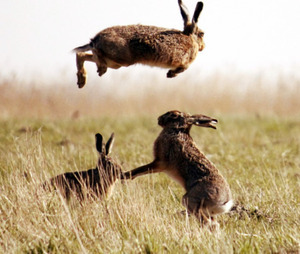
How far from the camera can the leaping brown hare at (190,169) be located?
5.58 metres

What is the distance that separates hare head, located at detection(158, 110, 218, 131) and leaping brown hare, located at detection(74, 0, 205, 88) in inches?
16.6

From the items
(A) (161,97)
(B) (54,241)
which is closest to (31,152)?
(B) (54,241)

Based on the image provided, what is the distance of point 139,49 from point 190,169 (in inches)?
46.9

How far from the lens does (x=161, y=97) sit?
53.5ft

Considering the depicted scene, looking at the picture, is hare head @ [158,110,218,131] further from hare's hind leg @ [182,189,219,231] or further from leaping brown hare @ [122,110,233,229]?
hare's hind leg @ [182,189,219,231]

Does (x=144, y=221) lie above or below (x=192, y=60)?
below

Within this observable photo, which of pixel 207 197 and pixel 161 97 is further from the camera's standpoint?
pixel 161 97

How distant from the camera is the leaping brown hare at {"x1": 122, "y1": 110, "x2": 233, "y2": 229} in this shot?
558 cm

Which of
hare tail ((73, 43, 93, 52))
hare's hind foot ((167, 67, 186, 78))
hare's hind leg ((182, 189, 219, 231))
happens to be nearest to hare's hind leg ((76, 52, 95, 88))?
hare tail ((73, 43, 93, 52))

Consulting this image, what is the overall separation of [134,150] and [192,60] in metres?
3.08

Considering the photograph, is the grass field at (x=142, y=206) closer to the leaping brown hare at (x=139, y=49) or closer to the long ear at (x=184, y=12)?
the leaping brown hare at (x=139, y=49)

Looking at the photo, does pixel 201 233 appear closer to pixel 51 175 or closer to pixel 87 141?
pixel 51 175

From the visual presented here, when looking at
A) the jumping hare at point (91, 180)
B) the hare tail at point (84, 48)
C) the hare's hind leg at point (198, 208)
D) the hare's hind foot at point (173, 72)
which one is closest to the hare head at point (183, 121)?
the hare's hind foot at point (173, 72)

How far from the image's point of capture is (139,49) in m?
5.75
